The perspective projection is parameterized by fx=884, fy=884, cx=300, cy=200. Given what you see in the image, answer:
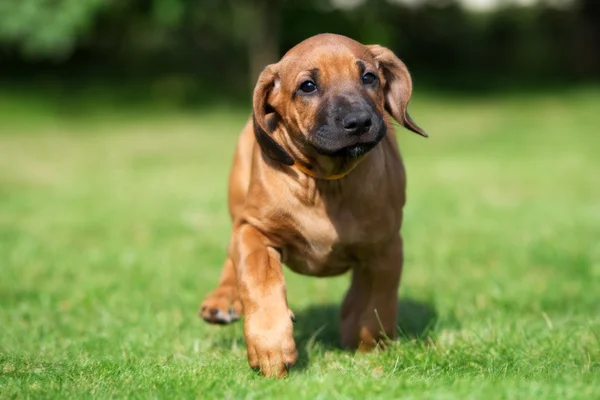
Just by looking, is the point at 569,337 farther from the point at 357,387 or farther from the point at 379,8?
the point at 379,8

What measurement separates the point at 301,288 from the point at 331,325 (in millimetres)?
1151

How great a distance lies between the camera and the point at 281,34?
24625 millimetres

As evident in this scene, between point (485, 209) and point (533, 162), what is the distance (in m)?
4.79

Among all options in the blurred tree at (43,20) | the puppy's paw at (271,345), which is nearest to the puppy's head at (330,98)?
the puppy's paw at (271,345)

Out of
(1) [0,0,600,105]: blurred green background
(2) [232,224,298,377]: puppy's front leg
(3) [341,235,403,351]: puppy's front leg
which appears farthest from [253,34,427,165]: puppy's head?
(1) [0,0,600,105]: blurred green background

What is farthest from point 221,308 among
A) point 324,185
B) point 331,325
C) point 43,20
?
point 43,20

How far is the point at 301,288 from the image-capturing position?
6.39 metres

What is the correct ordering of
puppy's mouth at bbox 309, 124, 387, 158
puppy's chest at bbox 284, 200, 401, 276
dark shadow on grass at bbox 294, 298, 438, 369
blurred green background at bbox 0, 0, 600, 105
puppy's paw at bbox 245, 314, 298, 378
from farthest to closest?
blurred green background at bbox 0, 0, 600, 105
dark shadow on grass at bbox 294, 298, 438, 369
puppy's chest at bbox 284, 200, 401, 276
puppy's mouth at bbox 309, 124, 387, 158
puppy's paw at bbox 245, 314, 298, 378

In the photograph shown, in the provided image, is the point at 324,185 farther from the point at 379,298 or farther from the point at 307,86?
the point at 379,298

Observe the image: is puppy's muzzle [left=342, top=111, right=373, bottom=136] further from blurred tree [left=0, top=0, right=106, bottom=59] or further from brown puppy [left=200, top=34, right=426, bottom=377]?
blurred tree [left=0, top=0, right=106, bottom=59]

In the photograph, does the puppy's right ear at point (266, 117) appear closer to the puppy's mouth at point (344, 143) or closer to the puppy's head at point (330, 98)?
the puppy's head at point (330, 98)

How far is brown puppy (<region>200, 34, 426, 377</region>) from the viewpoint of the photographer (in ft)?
12.8

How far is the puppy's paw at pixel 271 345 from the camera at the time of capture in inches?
147

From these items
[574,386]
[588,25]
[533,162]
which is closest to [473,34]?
[588,25]
